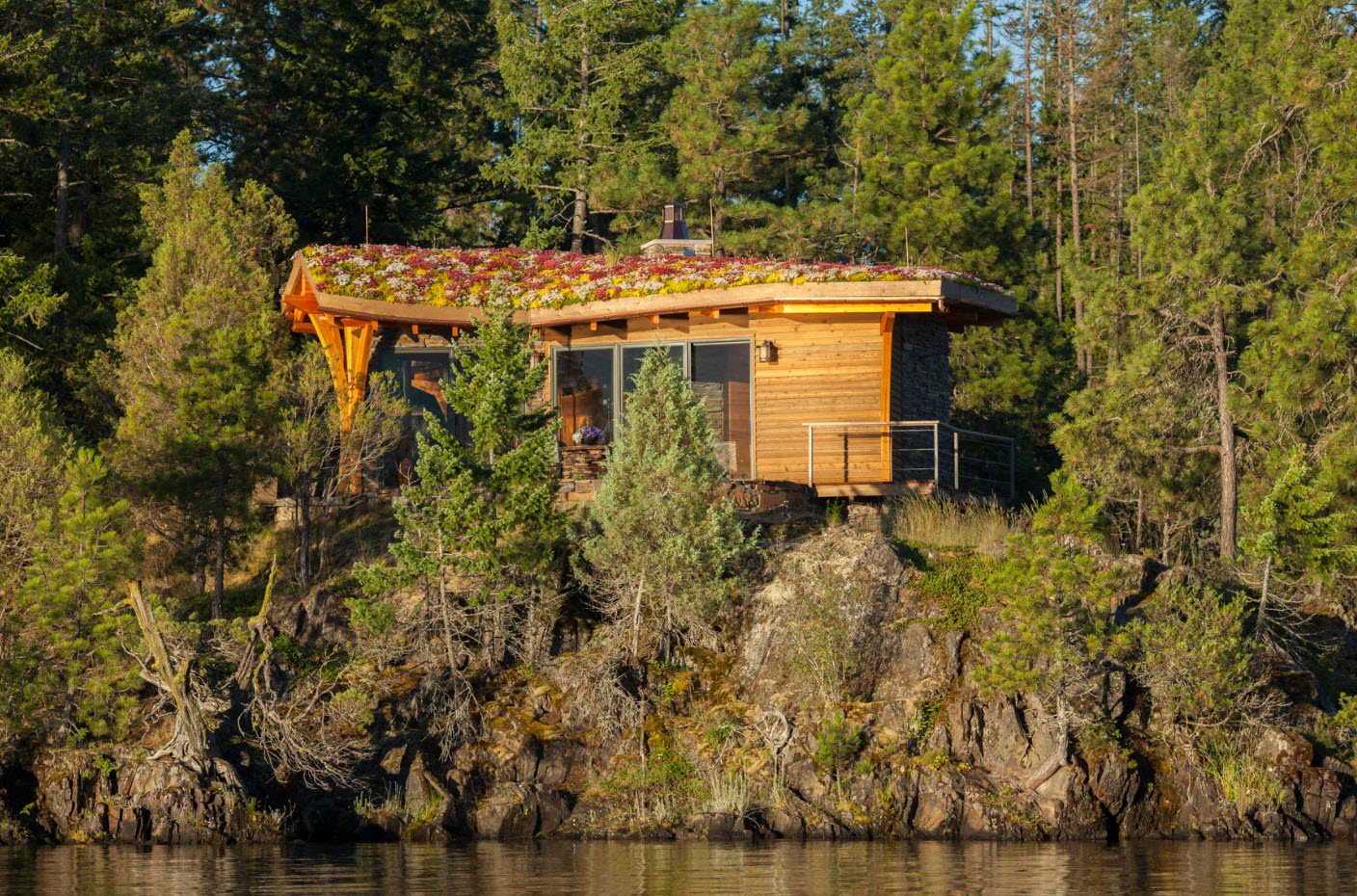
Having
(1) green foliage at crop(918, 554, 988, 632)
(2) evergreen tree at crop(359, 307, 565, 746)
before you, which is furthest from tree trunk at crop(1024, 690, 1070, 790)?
(2) evergreen tree at crop(359, 307, 565, 746)

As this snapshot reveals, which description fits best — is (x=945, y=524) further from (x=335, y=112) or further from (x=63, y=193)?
(x=335, y=112)

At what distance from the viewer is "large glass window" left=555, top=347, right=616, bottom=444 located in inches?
963

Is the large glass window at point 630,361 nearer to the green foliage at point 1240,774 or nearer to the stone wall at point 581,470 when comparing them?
the stone wall at point 581,470

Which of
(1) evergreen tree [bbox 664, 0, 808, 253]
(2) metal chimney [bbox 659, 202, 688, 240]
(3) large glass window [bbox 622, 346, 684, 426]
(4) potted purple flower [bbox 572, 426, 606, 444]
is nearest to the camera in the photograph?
(4) potted purple flower [bbox 572, 426, 606, 444]

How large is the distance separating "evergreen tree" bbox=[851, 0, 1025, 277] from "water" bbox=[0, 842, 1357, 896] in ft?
60.3

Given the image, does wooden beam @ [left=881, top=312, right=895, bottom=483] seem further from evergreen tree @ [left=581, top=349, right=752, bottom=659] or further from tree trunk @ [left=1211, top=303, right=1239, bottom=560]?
tree trunk @ [left=1211, top=303, right=1239, bottom=560]

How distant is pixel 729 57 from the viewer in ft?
113

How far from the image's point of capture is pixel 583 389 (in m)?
24.7

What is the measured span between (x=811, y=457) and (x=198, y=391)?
897cm

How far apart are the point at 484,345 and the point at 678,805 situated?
647 centimetres

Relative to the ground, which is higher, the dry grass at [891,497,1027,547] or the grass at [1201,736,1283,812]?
the dry grass at [891,497,1027,547]

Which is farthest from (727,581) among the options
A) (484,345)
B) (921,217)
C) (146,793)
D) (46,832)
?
(921,217)

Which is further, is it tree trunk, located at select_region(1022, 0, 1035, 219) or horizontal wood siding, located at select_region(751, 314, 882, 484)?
tree trunk, located at select_region(1022, 0, 1035, 219)

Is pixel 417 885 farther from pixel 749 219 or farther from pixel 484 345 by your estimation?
pixel 749 219
